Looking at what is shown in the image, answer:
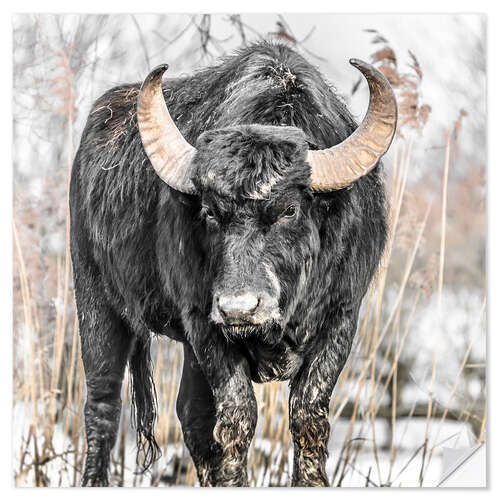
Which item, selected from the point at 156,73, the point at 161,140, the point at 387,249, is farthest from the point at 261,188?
the point at 387,249

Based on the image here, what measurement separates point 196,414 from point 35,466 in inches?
32.6

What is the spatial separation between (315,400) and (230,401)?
35 centimetres

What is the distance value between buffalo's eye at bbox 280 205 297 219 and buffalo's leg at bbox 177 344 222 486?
112cm

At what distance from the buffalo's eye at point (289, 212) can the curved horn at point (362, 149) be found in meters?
0.11

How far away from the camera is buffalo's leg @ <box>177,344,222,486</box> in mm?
4125

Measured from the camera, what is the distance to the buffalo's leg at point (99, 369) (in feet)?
14.2

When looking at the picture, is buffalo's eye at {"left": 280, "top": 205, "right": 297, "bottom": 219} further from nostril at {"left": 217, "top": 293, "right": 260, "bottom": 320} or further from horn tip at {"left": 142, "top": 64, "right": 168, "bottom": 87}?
horn tip at {"left": 142, "top": 64, "right": 168, "bottom": 87}

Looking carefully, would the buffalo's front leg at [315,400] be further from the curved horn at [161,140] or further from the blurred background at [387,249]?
the curved horn at [161,140]

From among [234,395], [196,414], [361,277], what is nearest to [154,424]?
[196,414]

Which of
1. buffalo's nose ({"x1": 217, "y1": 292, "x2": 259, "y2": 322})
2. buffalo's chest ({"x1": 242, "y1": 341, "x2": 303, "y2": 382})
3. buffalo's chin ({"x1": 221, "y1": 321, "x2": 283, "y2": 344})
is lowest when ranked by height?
buffalo's chest ({"x1": 242, "y1": 341, "x2": 303, "y2": 382})

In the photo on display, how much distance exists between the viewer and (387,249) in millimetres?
4203

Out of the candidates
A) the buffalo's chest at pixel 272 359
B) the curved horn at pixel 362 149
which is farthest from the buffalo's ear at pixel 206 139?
the buffalo's chest at pixel 272 359

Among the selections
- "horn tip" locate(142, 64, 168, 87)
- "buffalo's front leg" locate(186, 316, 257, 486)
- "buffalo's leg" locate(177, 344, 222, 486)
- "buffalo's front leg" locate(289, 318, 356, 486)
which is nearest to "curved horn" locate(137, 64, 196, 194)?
"horn tip" locate(142, 64, 168, 87)
